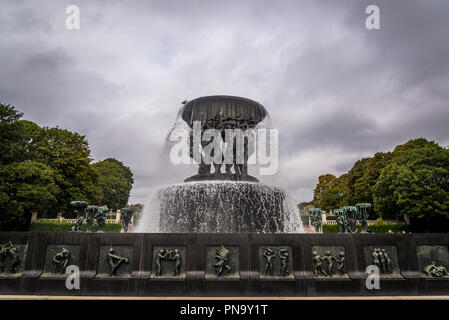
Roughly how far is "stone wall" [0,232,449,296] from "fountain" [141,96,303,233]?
3.84 metres

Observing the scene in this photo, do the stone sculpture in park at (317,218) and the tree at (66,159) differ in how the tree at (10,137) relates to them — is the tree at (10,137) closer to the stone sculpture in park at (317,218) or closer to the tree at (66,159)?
the tree at (66,159)

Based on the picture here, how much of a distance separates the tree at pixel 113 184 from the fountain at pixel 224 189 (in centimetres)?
4876

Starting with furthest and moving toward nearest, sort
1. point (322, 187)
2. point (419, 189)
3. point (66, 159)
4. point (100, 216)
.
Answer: point (322, 187) < point (66, 159) < point (419, 189) < point (100, 216)

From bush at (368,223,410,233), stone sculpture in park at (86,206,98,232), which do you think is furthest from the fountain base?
bush at (368,223,410,233)

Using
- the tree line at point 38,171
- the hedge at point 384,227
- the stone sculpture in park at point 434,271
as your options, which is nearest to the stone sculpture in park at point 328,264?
the stone sculpture in park at point 434,271

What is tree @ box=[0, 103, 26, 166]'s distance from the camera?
29.2 m

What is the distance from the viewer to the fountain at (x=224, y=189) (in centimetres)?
1050

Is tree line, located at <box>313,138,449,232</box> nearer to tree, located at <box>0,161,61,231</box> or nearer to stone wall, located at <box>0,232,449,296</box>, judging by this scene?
stone wall, located at <box>0,232,449,296</box>

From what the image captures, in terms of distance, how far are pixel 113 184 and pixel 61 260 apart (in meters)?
56.3

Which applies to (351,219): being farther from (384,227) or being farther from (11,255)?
(384,227)

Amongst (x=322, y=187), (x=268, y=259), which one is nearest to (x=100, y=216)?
(x=268, y=259)

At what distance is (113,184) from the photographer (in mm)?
59156

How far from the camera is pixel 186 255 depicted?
6.47 metres

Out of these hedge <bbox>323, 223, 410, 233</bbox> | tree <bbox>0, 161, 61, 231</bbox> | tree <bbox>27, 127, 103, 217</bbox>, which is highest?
tree <bbox>27, 127, 103, 217</bbox>
